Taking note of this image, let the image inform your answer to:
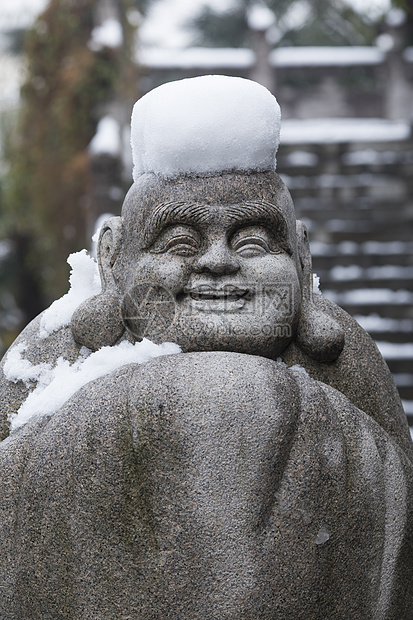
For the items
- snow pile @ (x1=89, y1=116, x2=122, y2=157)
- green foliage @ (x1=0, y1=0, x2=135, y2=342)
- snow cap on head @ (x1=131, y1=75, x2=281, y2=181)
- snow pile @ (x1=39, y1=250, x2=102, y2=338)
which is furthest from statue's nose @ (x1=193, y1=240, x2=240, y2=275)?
green foliage @ (x1=0, y1=0, x2=135, y2=342)

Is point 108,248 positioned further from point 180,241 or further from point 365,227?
point 365,227

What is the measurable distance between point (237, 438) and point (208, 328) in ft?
1.33

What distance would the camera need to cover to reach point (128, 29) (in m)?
8.66

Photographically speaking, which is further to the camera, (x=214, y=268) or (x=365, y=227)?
(x=365, y=227)

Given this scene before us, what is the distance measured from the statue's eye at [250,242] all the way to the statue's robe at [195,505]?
39 cm

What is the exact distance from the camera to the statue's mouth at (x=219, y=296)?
2.74 meters

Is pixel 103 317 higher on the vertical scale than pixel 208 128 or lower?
lower

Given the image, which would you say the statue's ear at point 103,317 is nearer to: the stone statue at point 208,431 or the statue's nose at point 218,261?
the stone statue at point 208,431

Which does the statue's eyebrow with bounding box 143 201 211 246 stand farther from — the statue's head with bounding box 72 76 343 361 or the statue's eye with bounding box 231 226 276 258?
the statue's eye with bounding box 231 226 276 258

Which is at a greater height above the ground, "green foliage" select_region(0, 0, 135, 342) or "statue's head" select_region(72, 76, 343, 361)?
"statue's head" select_region(72, 76, 343, 361)

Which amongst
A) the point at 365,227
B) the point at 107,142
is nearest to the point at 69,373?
the point at 365,227

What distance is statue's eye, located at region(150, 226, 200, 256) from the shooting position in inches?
109

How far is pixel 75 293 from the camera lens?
3.13m

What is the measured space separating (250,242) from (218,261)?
15cm
